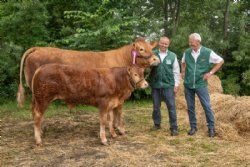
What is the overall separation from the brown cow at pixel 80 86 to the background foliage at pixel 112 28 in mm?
3646

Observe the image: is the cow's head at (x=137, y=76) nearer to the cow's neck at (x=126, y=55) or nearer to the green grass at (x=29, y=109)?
the cow's neck at (x=126, y=55)

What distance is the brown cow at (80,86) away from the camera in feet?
24.6

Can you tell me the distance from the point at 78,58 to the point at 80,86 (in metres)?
1.22

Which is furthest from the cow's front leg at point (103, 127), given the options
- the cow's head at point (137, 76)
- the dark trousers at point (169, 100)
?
the dark trousers at point (169, 100)

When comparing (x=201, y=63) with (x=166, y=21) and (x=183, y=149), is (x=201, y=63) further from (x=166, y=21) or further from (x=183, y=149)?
(x=166, y=21)

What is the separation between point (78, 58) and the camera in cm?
867

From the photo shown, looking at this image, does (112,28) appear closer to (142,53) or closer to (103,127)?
(142,53)

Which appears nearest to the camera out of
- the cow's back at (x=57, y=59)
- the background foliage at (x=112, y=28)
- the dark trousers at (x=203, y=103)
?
the dark trousers at (x=203, y=103)

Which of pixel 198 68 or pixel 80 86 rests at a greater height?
pixel 198 68

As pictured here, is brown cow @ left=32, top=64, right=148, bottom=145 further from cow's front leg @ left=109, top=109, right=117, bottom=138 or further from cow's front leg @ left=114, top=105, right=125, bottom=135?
cow's front leg @ left=114, top=105, right=125, bottom=135

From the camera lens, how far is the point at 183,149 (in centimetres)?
722

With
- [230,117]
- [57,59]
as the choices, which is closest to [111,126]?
[57,59]

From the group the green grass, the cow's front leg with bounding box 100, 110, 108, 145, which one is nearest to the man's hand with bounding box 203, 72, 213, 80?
the cow's front leg with bounding box 100, 110, 108, 145

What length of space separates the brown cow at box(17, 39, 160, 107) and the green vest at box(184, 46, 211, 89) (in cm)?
73
